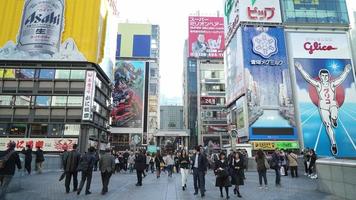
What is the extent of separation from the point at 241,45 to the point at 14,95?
42806mm

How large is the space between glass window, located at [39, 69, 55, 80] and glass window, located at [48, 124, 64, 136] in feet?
25.6

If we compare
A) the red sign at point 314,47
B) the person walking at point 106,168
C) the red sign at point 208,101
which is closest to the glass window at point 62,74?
the person walking at point 106,168

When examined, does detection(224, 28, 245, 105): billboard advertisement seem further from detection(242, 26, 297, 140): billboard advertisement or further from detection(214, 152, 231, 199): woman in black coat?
detection(214, 152, 231, 199): woman in black coat

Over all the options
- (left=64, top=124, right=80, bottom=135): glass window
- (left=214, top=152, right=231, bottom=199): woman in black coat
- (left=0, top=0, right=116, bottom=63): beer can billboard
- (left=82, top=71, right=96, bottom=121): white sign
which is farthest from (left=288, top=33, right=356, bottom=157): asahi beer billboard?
(left=214, top=152, right=231, bottom=199): woman in black coat

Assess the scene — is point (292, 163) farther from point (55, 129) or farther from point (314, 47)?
point (314, 47)

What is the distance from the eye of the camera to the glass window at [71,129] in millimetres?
43906

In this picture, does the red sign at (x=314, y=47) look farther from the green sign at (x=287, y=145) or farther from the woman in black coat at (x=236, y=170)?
the woman in black coat at (x=236, y=170)

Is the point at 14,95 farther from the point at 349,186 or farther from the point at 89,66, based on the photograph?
the point at 349,186

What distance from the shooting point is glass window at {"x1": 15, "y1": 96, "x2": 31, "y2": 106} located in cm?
4509

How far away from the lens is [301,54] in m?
62.0

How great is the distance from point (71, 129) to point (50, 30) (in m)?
15.8

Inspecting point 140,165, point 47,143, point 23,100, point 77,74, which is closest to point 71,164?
point 140,165

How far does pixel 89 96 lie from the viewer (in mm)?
44875

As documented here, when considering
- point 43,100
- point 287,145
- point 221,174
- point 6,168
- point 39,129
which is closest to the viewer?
point 6,168
